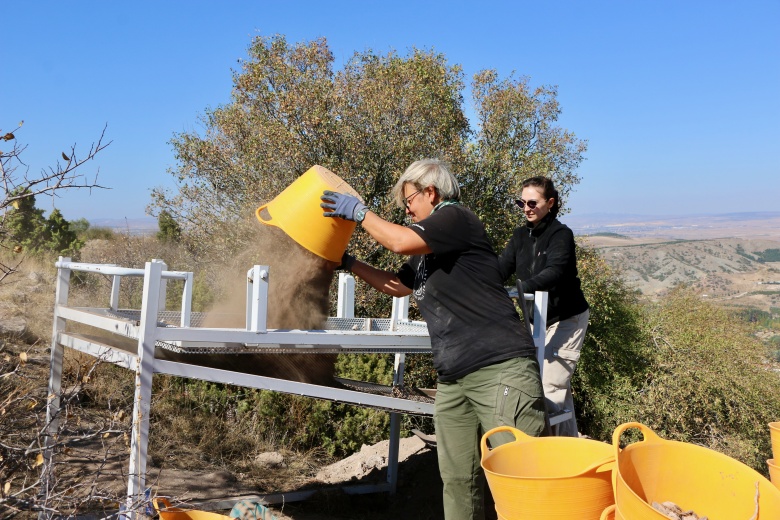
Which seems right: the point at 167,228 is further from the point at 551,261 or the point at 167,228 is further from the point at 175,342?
the point at 175,342

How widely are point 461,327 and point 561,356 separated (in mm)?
1417

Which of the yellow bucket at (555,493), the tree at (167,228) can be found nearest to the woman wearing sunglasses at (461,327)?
the yellow bucket at (555,493)

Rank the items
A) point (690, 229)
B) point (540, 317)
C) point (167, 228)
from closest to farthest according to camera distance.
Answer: point (540, 317), point (167, 228), point (690, 229)

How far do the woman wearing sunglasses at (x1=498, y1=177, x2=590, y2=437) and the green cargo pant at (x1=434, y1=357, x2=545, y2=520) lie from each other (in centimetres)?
112

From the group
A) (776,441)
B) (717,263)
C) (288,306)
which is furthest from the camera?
(717,263)

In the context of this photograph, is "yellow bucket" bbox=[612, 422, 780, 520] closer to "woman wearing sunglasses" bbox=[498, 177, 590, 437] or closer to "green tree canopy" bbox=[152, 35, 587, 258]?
"woman wearing sunglasses" bbox=[498, 177, 590, 437]

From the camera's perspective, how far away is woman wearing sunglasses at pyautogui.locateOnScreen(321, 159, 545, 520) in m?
2.74

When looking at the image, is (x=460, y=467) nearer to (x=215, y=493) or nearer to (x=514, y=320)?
(x=514, y=320)

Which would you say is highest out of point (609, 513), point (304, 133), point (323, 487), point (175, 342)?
point (304, 133)

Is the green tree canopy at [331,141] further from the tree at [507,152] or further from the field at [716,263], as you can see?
the field at [716,263]

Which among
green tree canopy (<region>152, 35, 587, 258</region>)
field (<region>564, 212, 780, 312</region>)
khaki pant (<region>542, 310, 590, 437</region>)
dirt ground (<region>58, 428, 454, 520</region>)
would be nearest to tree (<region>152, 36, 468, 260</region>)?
green tree canopy (<region>152, 35, 587, 258</region>)

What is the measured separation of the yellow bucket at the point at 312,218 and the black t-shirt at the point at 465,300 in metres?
0.51

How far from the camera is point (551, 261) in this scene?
3.77m

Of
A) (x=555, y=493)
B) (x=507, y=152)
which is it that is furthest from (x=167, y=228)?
(x=555, y=493)
